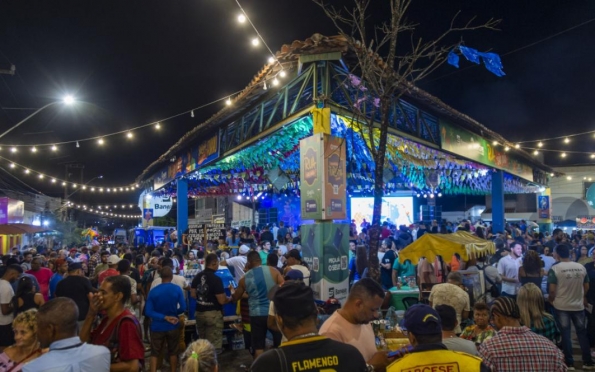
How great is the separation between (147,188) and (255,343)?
91.0ft

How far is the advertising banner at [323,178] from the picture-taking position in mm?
9266

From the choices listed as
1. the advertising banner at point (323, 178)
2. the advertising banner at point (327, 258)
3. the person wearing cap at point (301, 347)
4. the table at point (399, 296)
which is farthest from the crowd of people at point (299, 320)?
the advertising banner at point (323, 178)

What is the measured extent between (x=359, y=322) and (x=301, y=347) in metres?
1.25

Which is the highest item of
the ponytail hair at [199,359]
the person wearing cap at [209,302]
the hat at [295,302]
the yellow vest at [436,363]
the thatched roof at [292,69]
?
the thatched roof at [292,69]

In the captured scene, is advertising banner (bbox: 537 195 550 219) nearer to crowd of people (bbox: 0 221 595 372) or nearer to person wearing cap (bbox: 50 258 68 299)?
crowd of people (bbox: 0 221 595 372)

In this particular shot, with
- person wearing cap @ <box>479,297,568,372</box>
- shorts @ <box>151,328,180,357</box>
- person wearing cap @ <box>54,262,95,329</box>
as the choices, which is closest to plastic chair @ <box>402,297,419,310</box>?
shorts @ <box>151,328,180,357</box>

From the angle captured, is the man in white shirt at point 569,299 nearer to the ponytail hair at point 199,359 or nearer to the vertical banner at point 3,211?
the ponytail hair at point 199,359

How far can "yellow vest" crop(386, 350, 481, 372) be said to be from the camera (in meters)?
2.78

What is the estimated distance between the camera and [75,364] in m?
2.99

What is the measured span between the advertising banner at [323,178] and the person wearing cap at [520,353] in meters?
5.52

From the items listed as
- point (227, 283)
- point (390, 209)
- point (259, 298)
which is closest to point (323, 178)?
point (227, 283)

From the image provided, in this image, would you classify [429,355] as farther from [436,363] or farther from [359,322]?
[359,322]

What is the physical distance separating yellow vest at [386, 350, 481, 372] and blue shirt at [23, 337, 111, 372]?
1.99m

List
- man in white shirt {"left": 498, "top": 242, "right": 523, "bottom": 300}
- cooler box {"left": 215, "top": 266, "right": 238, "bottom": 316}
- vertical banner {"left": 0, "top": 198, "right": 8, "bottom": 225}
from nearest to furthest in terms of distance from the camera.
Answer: cooler box {"left": 215, "top": 266, "right": 238, "bottom": 316} → man in white shirt {"left": 498, "top": 242, "right": 523, "bottom": 300} → vertical banner {"left": 0, "top": 198, "right": 8, "bottom": 225}
